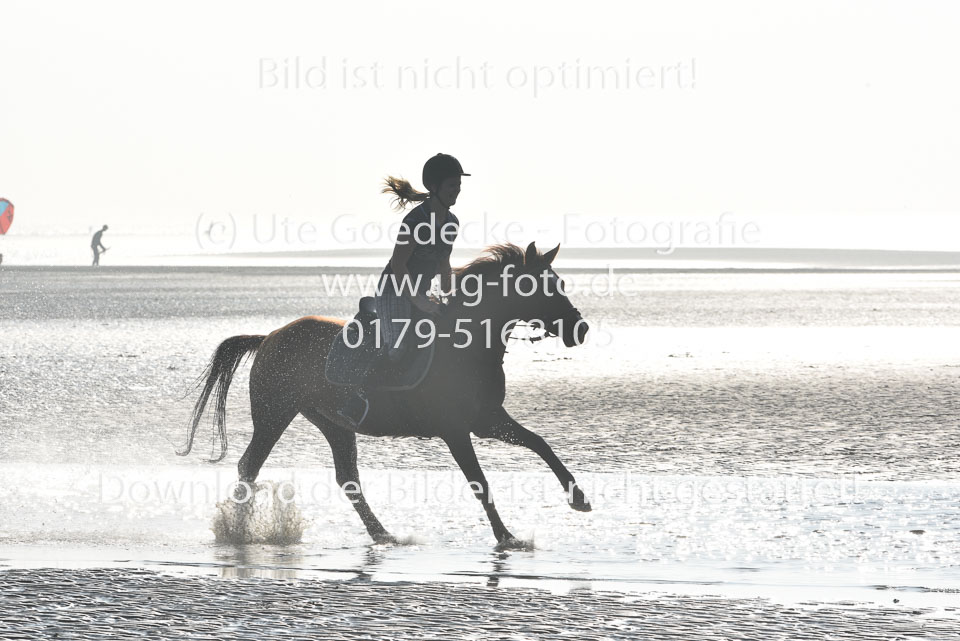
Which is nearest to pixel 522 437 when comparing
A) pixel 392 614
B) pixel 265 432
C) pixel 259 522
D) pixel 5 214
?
pixel 259 522

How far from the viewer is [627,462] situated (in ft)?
37.5

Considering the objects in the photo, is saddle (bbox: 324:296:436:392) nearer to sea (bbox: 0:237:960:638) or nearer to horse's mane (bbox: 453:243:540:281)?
horse's mane (bbox: 453:243:540:281)

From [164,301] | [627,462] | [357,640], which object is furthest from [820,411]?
[164,301]

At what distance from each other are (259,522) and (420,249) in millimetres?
1888

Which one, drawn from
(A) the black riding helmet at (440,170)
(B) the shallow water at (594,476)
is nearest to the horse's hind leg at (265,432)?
(B) the shallow water at (594,476)

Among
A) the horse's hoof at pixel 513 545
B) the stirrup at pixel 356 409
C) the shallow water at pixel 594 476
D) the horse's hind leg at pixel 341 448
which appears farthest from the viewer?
the horse's hind leg at pixel 341 448

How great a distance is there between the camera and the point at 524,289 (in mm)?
8602

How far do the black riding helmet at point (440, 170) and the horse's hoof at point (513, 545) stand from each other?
6.71 ft

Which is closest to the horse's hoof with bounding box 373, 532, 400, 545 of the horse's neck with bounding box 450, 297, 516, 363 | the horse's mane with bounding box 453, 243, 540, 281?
the horse's neck with bounding box 450, 297, 516, 363

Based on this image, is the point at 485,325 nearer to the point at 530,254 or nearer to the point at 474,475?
the point at 530,254

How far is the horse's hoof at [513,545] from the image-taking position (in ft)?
26.7

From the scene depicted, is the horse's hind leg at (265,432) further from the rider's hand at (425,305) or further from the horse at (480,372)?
the rider's hand at (425,305)

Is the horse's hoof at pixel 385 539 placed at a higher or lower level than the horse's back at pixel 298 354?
lower

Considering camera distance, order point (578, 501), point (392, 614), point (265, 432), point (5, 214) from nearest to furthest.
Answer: point (392, 614)
point (578, 501)
point (265, 432)
point (5, 214)
